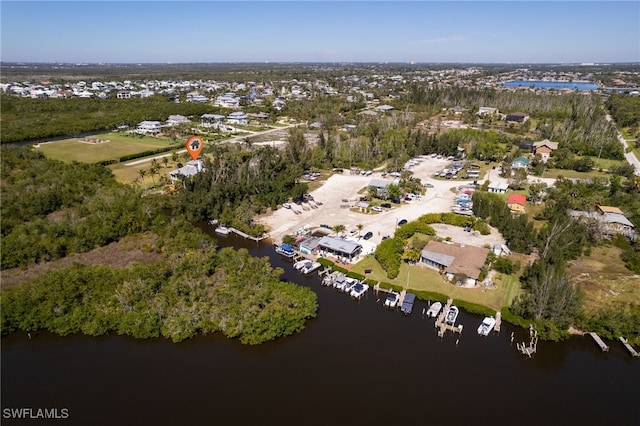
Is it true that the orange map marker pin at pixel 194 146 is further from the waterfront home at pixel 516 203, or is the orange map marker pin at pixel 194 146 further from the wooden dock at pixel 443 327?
the waterfront home at pixel 516 203

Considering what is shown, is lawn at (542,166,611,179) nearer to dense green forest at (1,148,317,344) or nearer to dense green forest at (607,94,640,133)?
dense green forest at (607,94,640,133)

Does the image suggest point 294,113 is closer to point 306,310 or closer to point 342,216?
point 342,216

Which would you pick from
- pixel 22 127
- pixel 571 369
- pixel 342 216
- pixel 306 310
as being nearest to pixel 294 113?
pixel 22 127

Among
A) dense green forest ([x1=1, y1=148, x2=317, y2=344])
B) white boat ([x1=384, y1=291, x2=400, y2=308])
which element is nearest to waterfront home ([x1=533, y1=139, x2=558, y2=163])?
Result: white boat ([x1=384, y1=291, x2=400, y2=308])

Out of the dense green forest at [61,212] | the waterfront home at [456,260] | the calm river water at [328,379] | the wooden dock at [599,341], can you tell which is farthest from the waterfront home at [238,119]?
the wooden dock at [599,341]

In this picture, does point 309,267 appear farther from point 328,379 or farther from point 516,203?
point 516,203

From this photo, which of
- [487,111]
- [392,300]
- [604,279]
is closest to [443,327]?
[392,300]
